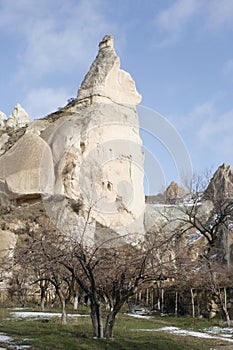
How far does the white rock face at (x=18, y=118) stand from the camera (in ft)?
215

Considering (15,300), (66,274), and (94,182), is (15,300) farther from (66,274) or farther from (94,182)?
(94,182)

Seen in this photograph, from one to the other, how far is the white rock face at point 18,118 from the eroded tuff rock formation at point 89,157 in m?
8.56

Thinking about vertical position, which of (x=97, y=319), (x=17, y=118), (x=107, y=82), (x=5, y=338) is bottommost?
(x=5, y=338)

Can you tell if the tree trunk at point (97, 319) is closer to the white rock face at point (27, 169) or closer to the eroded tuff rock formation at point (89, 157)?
the eroded tuff rock formation at point (89, 157)

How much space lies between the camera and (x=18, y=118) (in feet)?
225

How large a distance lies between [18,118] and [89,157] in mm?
28574

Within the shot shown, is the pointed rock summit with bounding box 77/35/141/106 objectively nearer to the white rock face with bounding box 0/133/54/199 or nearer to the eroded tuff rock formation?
the eroded tuff rock formation

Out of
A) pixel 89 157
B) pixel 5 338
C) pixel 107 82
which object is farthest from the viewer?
pixel 107 82

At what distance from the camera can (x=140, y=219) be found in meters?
48.3

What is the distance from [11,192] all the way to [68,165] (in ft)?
22.7

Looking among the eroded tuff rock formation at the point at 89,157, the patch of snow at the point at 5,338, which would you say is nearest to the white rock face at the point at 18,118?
the eroded tuff rock formation at the point at 89,157

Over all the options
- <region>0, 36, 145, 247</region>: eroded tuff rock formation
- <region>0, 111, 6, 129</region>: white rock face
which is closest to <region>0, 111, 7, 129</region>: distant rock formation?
<region>0, 111, 6, 129</region>: white rock face

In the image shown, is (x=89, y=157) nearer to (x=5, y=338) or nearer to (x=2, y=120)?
(x=2, y=120)

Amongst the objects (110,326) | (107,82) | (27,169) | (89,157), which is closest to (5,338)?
(110,326)
